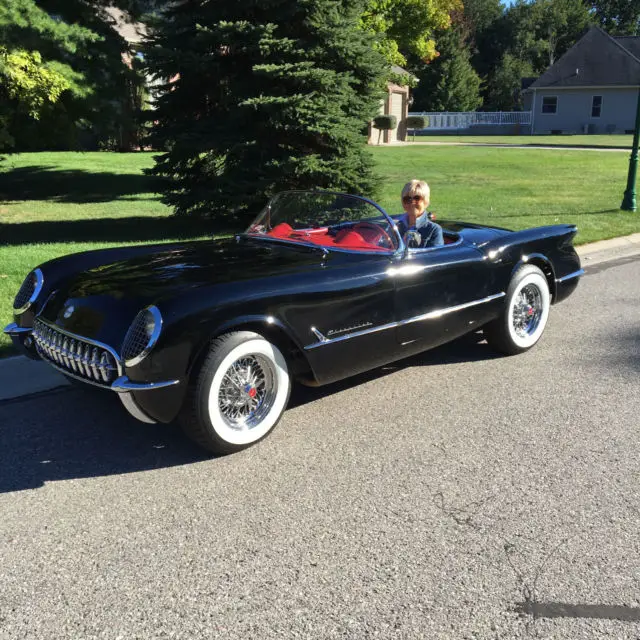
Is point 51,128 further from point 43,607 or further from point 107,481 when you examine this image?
point 43,607

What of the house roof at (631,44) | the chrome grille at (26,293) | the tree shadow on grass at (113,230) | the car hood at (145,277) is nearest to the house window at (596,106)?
the house roof at (631,44)

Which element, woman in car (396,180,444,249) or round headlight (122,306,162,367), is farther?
woman in car (396,180,444,249)

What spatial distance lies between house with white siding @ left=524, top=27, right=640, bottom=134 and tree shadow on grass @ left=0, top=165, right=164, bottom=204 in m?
42.1

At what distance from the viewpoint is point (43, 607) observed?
2.36 metres

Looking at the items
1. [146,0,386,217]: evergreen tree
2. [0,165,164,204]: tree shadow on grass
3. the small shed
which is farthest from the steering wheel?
the small shed

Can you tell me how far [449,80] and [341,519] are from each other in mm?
57563

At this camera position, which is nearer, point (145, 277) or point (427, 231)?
point (145, 277)

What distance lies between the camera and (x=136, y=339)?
3094 millimetres

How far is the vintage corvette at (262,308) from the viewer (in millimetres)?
3172

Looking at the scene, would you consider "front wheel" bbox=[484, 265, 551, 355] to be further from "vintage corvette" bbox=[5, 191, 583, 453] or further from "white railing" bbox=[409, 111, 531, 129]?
"white railing" bbox=[409, 111, 531, 129]

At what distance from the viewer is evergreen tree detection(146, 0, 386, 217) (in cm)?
917

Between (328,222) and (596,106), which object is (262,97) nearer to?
(328,222)

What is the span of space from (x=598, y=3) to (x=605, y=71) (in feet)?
105

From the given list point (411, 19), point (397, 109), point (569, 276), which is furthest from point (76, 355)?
point (397, 109)
